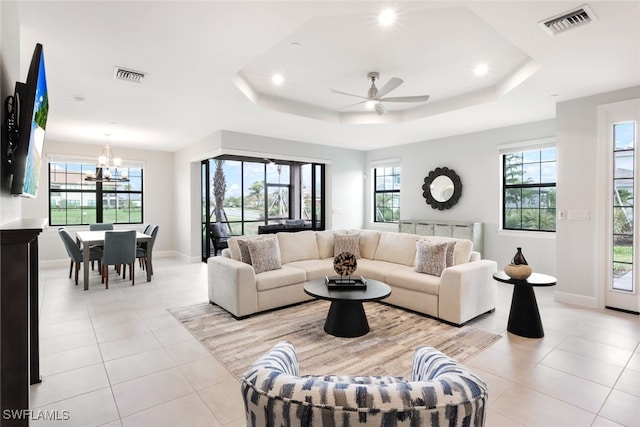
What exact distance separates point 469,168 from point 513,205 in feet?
3.36

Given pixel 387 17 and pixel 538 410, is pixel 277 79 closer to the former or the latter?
pixel 387 17

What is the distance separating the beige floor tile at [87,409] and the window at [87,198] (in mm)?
6218

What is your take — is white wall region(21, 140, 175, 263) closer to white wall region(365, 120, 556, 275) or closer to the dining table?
the dining table

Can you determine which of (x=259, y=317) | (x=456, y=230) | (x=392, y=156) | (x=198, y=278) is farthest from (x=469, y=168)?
(x=198, y=278)

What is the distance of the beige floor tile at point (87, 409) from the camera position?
1.96 metres

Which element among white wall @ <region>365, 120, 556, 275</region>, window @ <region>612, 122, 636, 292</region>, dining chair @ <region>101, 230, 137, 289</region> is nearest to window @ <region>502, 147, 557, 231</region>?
white wall @ <region>365, 120, 556, 275</region>

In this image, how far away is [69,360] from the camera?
9.00 feet

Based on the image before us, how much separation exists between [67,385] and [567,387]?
3.57m

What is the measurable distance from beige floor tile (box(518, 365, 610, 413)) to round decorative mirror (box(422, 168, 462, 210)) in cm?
426

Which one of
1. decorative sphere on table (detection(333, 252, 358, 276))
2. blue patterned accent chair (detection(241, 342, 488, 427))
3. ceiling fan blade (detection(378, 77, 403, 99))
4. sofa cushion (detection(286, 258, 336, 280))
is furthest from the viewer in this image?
sofa cushion (detection(286, 258, 336, 280))

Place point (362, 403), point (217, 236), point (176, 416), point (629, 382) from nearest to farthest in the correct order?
point (362, 403) → point (176, 416) → point (629, 382) → point (217, 236)

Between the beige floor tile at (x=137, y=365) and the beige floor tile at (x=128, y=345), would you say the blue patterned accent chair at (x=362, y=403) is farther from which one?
the beige floor tile at (x=128, y=345)

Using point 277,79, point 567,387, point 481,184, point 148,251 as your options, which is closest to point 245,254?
point 277,79

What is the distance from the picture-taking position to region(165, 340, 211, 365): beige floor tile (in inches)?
109
